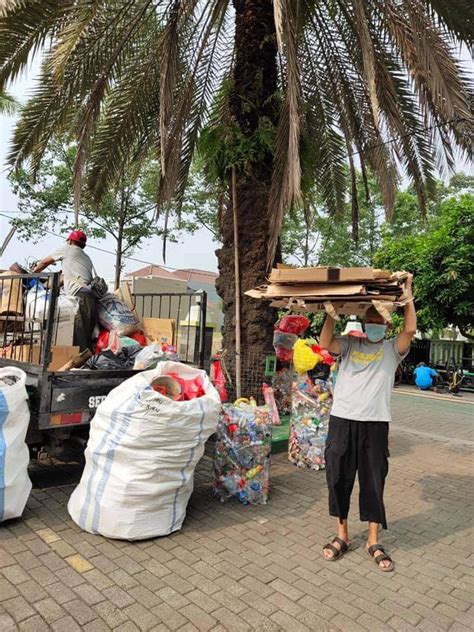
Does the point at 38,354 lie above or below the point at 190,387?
above

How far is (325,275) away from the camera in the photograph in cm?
323

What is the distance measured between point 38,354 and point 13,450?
3.37 ft

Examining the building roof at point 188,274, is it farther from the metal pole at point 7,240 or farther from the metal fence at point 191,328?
the metal fence at point 191,328

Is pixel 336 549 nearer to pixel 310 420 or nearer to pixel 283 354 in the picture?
pixel 310 420

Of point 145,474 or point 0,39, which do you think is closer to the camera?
point 145,474

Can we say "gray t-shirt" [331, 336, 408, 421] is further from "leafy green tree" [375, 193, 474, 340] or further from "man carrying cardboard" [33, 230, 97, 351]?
"leafy green tree" [375, 193, 474, 340]

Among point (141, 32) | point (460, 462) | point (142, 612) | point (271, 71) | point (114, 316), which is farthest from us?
point (141, 32)

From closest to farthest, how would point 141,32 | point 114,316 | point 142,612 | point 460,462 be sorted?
1. point 142,612
2. point 114,316
3. point 460,462
4. point 141,32

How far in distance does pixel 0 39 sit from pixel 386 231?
754 inches

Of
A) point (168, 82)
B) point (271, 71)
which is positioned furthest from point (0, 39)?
point (271, 71)

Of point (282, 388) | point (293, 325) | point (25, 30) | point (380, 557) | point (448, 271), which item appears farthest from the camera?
point (448, 271)

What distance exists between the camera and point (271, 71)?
672 cm

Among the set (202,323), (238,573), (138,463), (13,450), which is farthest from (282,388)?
(13,450)

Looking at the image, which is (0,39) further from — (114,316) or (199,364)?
(199,364)
